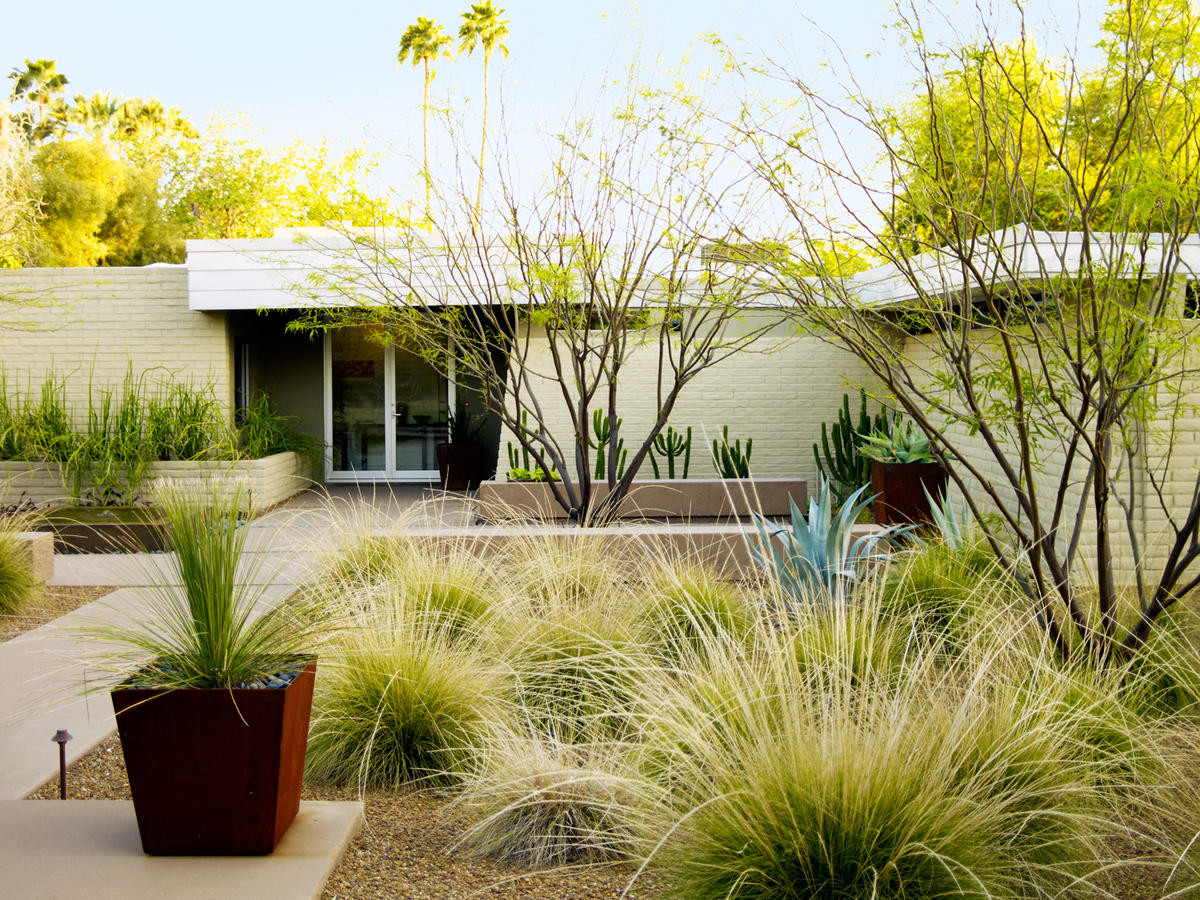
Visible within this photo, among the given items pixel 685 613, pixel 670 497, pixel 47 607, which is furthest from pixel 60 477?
pixel 685 613

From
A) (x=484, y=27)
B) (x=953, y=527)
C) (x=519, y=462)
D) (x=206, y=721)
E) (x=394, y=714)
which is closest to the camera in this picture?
(x=206, y=721)

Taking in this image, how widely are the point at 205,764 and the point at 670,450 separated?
34.0ft

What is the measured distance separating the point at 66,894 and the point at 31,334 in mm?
13037

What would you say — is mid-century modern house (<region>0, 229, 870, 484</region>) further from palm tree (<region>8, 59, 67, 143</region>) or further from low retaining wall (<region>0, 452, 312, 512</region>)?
palm tree (<region>8, 59, 67, 143</region>)

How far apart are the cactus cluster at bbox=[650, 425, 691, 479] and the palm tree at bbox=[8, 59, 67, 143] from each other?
129 ft

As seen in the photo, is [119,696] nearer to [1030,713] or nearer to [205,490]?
[205,490]

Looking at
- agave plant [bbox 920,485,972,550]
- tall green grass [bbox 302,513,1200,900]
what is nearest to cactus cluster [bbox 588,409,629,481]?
agave plant [bbox 920,485,972,550]

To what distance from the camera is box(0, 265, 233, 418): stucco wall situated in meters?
14.0

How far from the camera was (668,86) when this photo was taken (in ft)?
29.8

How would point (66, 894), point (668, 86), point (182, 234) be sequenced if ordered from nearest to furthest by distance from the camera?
point (66, 894) → point (668, 86) → point (182, 234)

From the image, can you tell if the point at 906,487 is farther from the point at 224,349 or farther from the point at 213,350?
the point at 213,350

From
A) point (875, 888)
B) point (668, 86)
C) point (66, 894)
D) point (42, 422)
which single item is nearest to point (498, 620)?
point (66, 894)

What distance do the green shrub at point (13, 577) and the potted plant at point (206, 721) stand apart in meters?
4.58

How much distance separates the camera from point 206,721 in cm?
309
